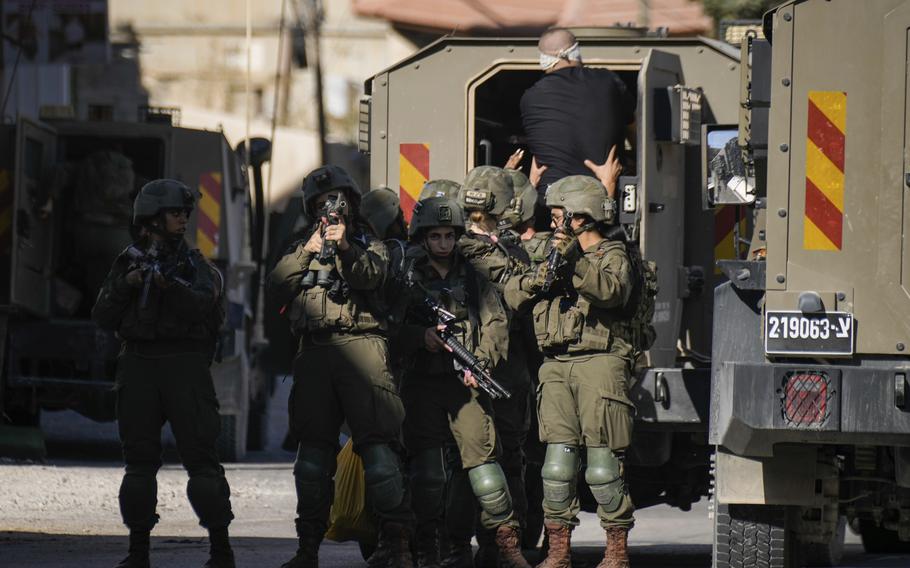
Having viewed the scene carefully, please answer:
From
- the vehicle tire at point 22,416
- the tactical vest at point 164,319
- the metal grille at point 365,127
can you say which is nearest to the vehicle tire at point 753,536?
the tactical vest at point 164,319

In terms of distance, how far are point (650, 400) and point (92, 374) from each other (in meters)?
6.16

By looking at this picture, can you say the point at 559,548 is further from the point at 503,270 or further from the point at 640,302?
the point at 503,270

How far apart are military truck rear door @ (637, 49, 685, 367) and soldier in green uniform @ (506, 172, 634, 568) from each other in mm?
577

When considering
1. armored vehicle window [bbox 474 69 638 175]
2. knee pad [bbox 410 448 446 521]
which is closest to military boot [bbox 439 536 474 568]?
knee pad [bbox 410 448 446 521]

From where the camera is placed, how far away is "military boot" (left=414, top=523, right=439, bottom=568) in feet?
28.2

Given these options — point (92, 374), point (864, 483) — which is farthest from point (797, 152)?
point (92, 374)

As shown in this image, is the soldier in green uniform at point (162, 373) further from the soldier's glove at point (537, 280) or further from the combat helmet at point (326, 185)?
the soldier's glove at point (537, 280)

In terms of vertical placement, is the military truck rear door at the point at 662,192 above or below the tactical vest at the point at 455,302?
above

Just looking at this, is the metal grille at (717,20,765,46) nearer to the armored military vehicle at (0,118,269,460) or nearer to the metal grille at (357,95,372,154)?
the metal grille at (357,95,372,154)

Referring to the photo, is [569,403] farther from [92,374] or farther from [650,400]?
[92,374]

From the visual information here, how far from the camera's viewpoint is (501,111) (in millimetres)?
11180

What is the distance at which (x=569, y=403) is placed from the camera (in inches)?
339

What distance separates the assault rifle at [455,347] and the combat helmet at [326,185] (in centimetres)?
49

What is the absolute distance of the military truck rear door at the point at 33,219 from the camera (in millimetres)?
13734
